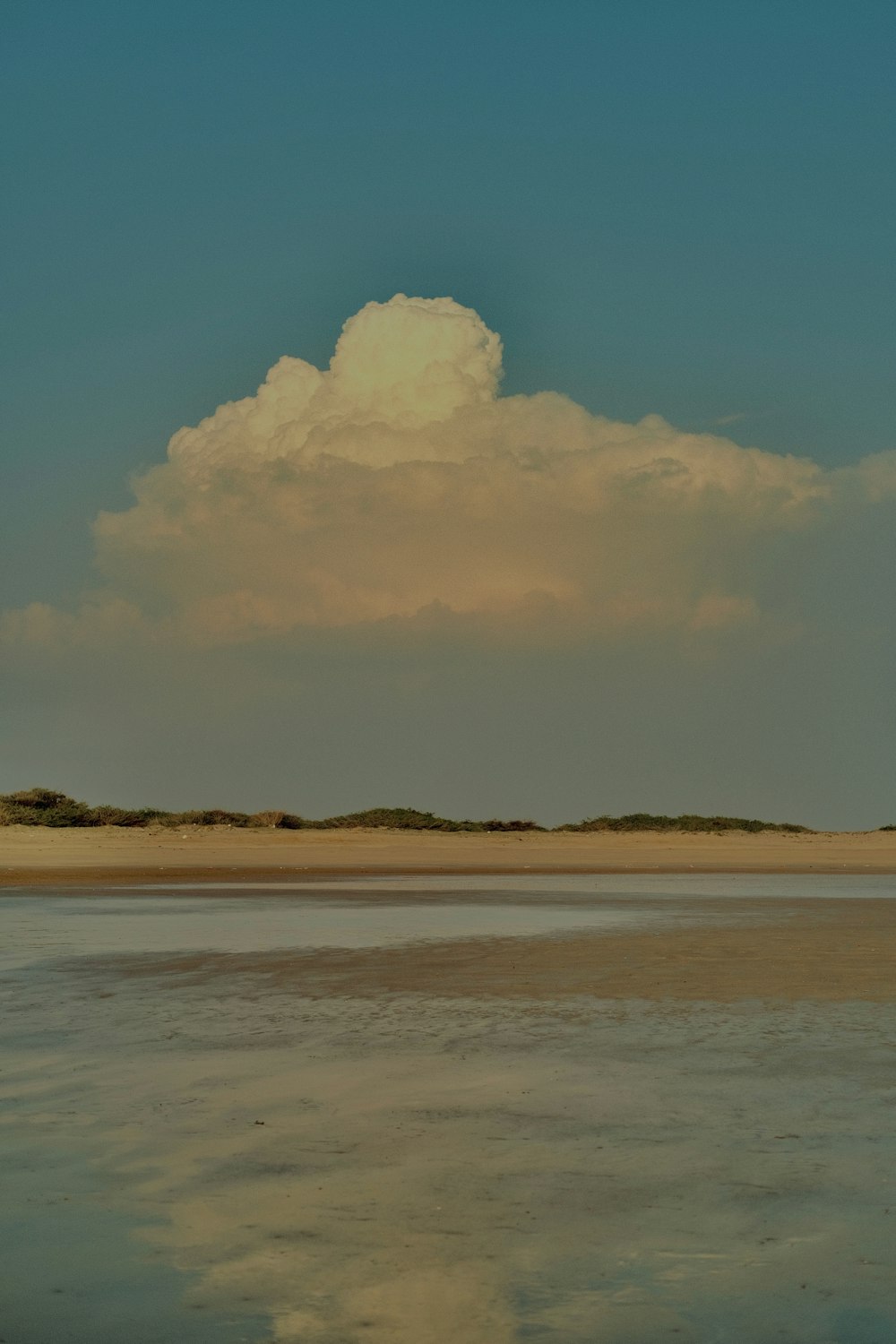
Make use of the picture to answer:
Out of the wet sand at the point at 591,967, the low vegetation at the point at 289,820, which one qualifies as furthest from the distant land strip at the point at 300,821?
the wet sand at the point at 591,967

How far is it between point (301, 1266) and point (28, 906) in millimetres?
20498

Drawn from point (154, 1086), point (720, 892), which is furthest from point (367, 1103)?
point (720, 892)

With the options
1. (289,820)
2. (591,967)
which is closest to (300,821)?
(289,820)

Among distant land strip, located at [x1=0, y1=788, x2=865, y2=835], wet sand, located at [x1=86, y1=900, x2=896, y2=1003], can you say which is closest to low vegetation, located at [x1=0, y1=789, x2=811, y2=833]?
distant land strip, located at [x1=0, y1=788, x2=865, y2=835]

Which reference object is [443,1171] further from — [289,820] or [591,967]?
[289,820]

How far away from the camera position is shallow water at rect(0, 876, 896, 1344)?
4.85 meters

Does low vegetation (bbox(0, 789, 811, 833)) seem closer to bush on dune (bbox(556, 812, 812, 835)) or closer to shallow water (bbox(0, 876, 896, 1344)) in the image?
bush on dune (bbox(556, 812, 812, 835))

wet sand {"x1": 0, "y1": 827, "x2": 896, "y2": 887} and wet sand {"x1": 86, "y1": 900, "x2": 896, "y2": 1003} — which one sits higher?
wet sand {"x1": 0, "y1": 827, "x2": 896, "y2": 887}

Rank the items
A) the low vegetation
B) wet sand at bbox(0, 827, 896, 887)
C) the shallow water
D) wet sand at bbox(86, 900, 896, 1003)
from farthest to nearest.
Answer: the low vegetation
wet sand at bbox(0, 827, 896, 887)
wet sand at bbox(86, 900, 896, 1003)
the shallow water

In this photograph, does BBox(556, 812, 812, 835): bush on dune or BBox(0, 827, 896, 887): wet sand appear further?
BBox(556, 812, 812, 835): bush on dune

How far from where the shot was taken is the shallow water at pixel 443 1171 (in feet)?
15.9

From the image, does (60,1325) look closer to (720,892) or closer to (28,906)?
(28,906)

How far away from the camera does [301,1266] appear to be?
5250 millimetres

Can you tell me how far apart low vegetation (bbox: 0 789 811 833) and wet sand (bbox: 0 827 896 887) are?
2.20 metres
